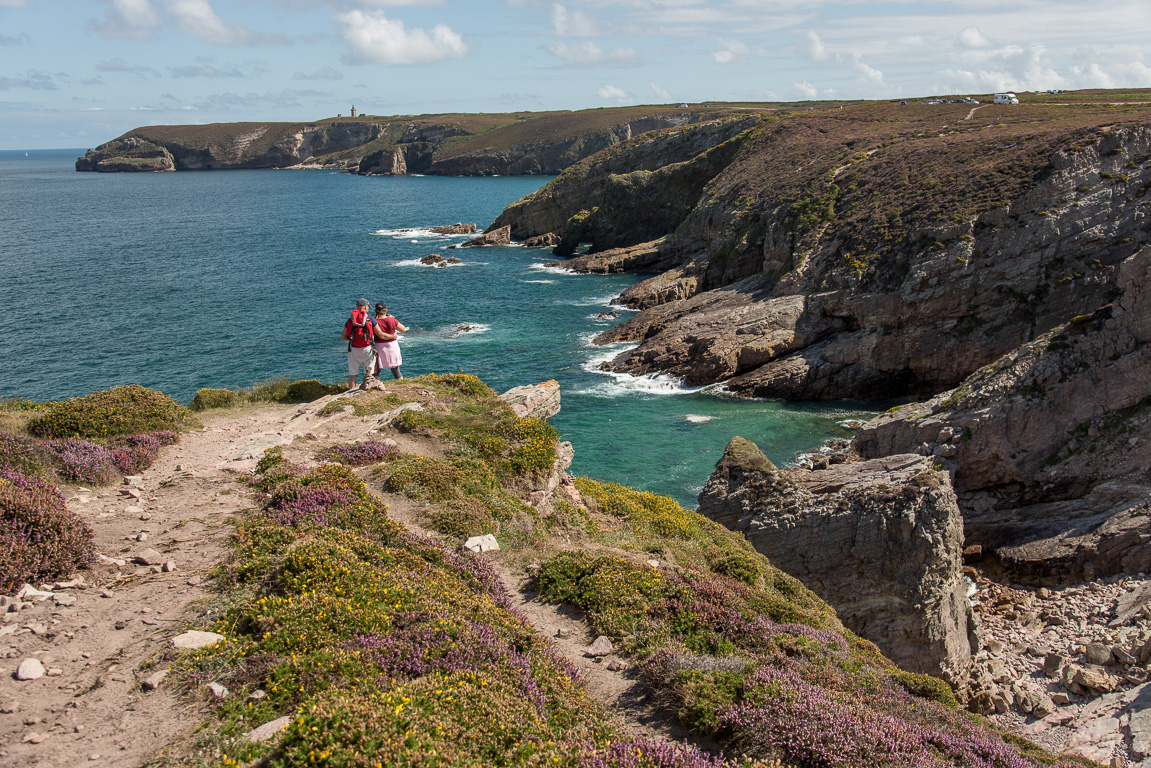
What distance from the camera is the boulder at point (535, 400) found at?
2116cm

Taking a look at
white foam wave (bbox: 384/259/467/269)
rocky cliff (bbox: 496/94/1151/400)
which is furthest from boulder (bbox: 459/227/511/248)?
rocky cliff (bbox: 496/94/1151/400)

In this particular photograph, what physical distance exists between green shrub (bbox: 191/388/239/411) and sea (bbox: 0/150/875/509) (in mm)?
16724

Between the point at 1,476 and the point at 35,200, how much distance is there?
182929 mm

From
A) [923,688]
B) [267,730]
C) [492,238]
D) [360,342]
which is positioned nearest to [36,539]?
[267,730]

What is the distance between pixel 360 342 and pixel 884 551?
16750mm

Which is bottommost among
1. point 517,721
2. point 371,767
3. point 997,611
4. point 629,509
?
point 997,611

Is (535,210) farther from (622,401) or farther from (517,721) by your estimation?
(517,721)

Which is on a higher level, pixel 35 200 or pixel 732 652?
pixel 35 200

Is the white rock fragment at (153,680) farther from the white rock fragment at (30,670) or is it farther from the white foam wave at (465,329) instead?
the white foam wave at (465,329)

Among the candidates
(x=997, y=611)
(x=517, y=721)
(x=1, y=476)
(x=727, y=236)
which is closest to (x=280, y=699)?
(x=517, y=721)

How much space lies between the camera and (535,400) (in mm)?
21656

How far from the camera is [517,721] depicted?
294 inches

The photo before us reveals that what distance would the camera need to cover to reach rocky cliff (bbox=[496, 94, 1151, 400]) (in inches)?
1606

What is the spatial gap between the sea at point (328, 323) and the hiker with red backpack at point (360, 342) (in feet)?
48.6
